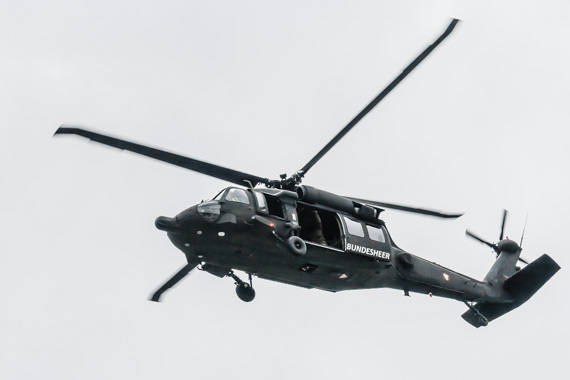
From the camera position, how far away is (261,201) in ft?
78.9

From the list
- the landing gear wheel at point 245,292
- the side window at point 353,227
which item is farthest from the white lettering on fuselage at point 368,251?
the landing gear wheel at point 245,292

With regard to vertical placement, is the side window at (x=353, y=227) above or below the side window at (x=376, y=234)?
above

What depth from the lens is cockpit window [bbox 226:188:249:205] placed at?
2361cm

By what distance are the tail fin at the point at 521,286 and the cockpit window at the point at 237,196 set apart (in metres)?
9.87

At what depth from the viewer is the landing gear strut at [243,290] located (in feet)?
80.7

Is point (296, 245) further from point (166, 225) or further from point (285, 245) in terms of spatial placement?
point (166, 225)

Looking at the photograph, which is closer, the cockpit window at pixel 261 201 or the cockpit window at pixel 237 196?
the cockpit window at pixel 237 196

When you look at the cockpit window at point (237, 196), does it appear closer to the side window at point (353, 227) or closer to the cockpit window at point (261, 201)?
the cockpit window at point (261, 201)

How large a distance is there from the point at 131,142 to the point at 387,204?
7871mm

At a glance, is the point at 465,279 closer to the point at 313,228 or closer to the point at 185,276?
the point at 313,228

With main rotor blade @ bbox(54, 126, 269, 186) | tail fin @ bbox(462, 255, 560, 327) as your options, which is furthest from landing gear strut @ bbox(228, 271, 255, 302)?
tail fin @ bbox(462, 255, 560, 327)

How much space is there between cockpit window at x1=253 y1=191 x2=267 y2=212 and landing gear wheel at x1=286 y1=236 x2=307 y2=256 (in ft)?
3.58

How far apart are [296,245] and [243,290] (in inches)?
84.2

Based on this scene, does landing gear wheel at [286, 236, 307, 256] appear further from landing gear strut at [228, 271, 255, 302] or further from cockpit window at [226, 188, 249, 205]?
landing gear strut at [228, 271, 255, 302]
